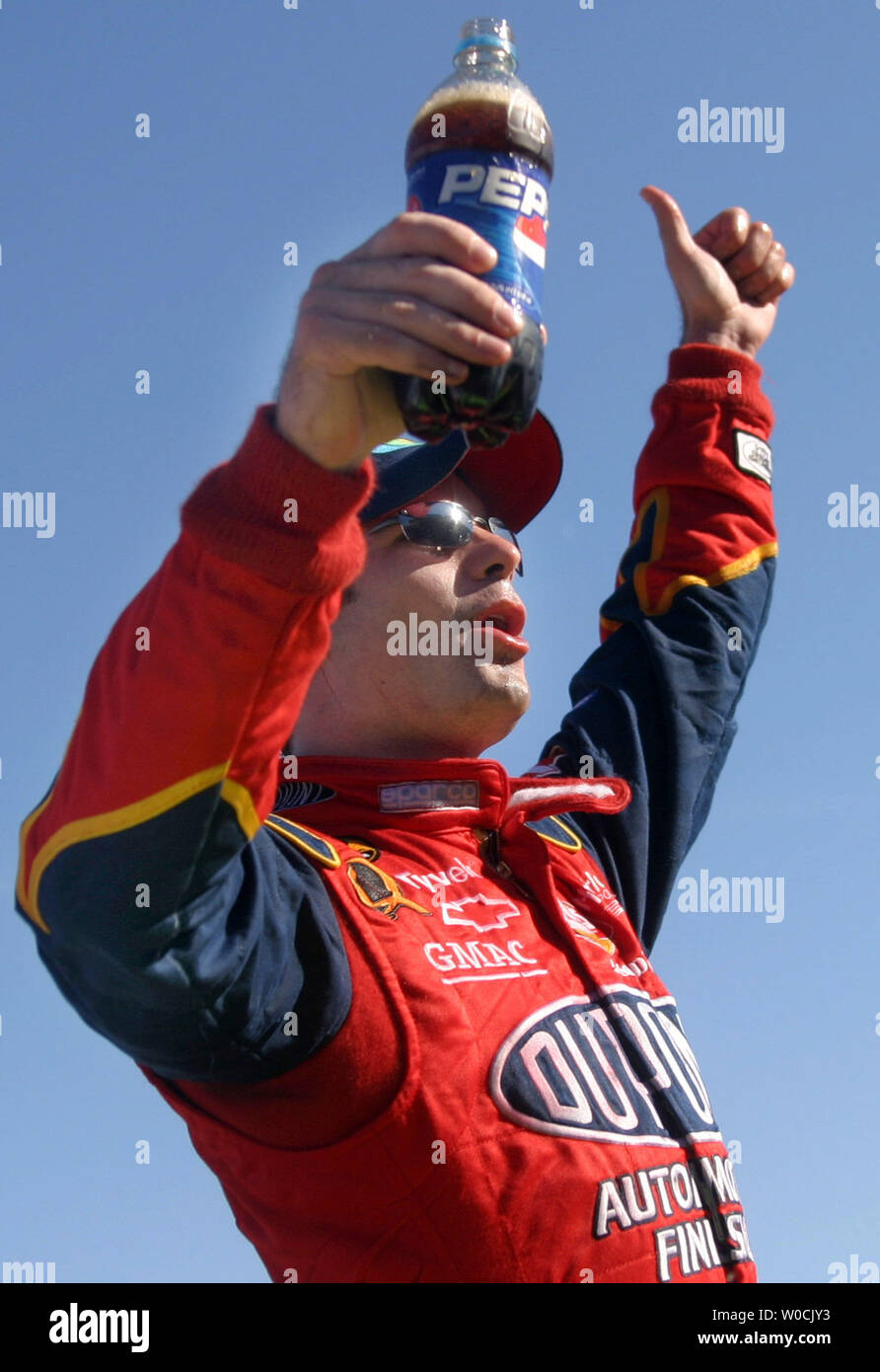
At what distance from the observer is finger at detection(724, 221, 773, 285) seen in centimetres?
493

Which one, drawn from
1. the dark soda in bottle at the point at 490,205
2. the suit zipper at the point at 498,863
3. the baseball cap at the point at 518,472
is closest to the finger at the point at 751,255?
the baseball cap at the point at 518,472

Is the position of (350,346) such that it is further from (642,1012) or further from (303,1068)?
(642,1012)

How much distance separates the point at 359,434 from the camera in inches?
95.7

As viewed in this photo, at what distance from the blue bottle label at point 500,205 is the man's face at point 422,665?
4.70 feet

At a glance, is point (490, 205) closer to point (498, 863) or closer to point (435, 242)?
point (435, 242)

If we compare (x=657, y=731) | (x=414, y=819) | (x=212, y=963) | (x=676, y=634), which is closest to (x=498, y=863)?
(x=414, y=819)

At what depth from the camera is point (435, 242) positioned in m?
2.34

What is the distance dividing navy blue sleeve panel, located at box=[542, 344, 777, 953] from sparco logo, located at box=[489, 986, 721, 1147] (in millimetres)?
674

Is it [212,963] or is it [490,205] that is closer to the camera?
[212,963]

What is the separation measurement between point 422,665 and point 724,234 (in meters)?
1.85

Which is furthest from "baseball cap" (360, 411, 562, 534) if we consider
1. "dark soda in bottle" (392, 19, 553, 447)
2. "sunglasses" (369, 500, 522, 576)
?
"dark soda in bottle" (392, 19, 553, 447)

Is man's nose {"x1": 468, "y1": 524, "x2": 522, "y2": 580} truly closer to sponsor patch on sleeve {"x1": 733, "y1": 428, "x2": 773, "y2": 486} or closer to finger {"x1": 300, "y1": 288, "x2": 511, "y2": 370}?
sponsor patch on sleeve {"x1": 733, "y1": 428, "x2": 773, "y2": 486}

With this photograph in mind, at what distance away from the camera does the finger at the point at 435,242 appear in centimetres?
234

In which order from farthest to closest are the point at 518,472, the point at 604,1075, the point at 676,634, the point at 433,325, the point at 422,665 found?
the point at 518,472
the point at 676,634
the point at 422,665
the point at 604,1075
the point at 433,325
